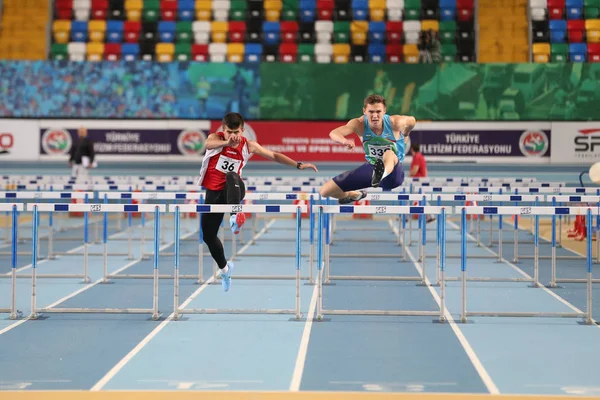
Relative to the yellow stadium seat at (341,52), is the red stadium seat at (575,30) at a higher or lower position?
higher

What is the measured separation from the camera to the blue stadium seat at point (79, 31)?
2589 centimetres

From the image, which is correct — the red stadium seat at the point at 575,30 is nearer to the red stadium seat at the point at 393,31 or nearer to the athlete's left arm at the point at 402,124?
the red stadium seat at the point at 393,31

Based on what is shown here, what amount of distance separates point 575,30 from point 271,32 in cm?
823

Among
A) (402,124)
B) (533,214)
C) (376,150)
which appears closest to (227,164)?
(376,150)

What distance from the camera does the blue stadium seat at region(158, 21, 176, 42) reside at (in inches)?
1025

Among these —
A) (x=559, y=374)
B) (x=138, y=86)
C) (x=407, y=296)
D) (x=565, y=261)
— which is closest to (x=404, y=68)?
(x=138, y=86)

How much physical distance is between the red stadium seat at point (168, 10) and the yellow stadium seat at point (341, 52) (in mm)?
4859

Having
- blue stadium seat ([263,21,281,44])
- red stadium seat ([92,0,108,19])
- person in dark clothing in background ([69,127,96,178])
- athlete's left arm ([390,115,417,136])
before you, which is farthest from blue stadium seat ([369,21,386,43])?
athlete's left arm ([390,115,417,136])

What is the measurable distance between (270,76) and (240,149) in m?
13.9

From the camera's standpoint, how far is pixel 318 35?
25531mm

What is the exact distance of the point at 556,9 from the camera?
2550cm

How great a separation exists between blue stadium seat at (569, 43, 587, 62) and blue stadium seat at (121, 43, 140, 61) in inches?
457

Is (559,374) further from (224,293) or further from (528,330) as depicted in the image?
(224,293)

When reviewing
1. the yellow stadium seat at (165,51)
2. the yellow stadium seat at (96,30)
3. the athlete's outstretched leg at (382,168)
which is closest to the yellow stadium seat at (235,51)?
the yellow stadium seat at (165,51)
